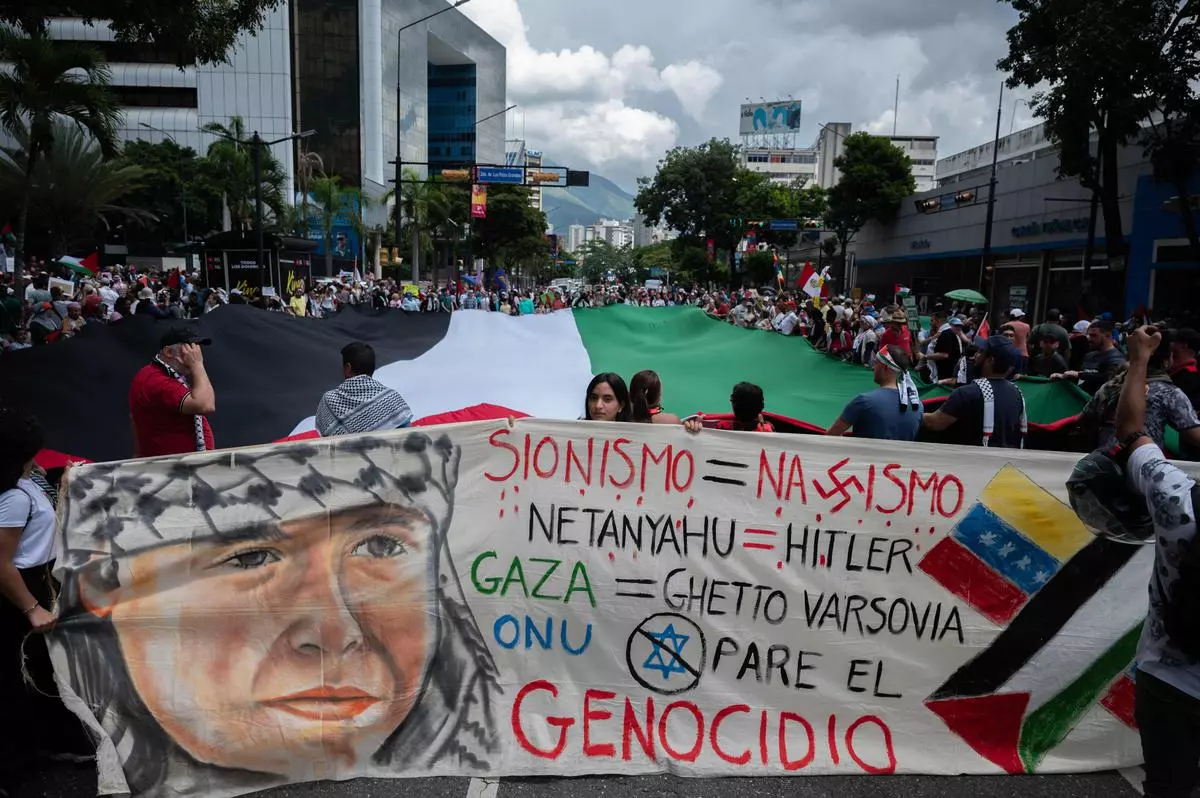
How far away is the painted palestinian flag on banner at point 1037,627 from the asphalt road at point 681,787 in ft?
0.48

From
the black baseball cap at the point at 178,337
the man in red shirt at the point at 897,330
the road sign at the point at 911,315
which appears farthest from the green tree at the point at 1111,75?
the black baseball cap at the point at 178,337

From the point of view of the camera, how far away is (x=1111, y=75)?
68.9 feet

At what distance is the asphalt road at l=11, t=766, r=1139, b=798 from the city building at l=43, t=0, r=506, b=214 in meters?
51.9

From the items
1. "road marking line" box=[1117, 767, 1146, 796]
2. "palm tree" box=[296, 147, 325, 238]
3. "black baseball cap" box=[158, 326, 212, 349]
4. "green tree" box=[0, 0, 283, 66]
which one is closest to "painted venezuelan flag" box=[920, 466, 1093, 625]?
"road marking line" box=[1117, 767, 1146, 796]

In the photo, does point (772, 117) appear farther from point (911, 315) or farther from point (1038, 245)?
point (911, 315)

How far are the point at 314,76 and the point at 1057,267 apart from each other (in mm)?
56453

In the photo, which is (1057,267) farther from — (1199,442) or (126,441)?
(126,441)

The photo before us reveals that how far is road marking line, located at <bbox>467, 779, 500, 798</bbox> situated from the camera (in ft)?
11.1

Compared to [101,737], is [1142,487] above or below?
above

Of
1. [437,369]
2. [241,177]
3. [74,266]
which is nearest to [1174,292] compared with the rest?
[437,369]

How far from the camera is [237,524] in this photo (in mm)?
3531

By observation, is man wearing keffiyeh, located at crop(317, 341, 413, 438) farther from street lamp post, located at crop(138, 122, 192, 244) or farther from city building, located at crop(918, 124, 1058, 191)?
street lamp post, located at crop(138, 122, 192, 244)

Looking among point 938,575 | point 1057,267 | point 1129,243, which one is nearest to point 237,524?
point 938,575

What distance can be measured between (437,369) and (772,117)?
147 meters
